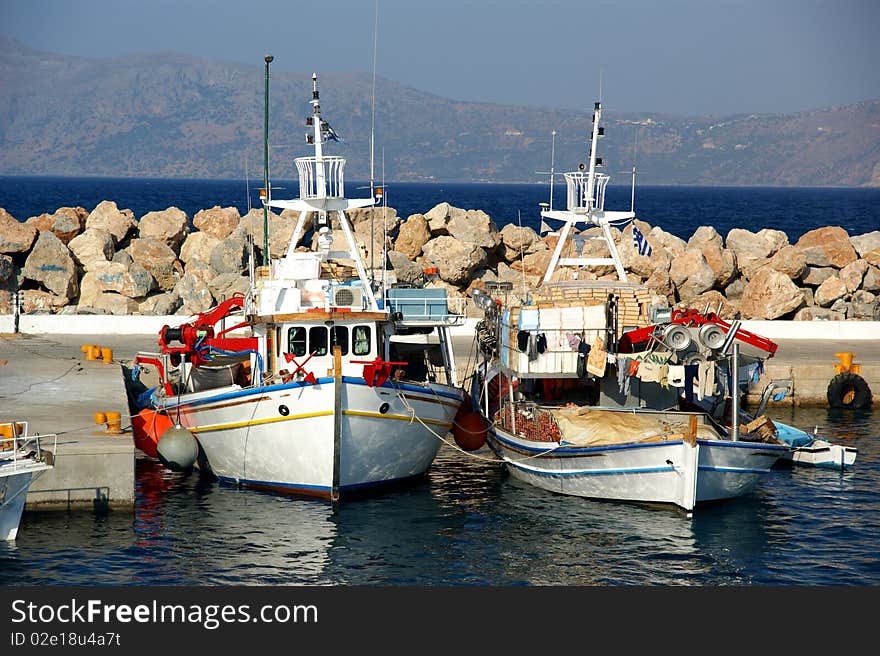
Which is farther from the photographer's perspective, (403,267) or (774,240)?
(774,240)

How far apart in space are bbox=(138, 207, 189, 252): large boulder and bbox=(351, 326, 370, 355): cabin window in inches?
1287

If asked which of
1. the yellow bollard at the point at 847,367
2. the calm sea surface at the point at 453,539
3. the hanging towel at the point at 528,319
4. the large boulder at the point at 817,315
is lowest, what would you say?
the calm sea surface at the point at 453,539

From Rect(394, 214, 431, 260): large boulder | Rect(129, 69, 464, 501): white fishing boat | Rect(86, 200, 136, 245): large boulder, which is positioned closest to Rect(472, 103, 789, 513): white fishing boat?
Rect(129, 69, 464, 501): white fishing boat

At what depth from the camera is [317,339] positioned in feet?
98.8

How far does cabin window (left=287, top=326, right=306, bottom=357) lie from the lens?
30125 mm

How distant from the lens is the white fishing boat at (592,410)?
2812 cm

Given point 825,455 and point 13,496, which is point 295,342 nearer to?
point 13,496

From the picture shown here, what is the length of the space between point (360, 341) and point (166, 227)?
33.5m

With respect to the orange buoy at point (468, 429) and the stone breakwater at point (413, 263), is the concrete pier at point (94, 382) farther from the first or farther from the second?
the stone breakwater at point (413, 263)

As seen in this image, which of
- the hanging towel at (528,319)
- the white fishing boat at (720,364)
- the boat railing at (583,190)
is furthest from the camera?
the boat railing at (583,190)

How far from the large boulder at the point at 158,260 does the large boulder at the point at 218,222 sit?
11.3 ft

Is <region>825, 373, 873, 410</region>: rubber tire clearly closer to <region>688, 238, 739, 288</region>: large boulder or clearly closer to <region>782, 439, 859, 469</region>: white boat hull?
<region>782, 439, 859, 469</region>: white boat hull

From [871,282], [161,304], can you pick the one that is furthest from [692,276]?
[161,304]

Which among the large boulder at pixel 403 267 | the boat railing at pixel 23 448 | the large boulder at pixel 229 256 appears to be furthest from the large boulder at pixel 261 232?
the boat railing at pixel 23 448
